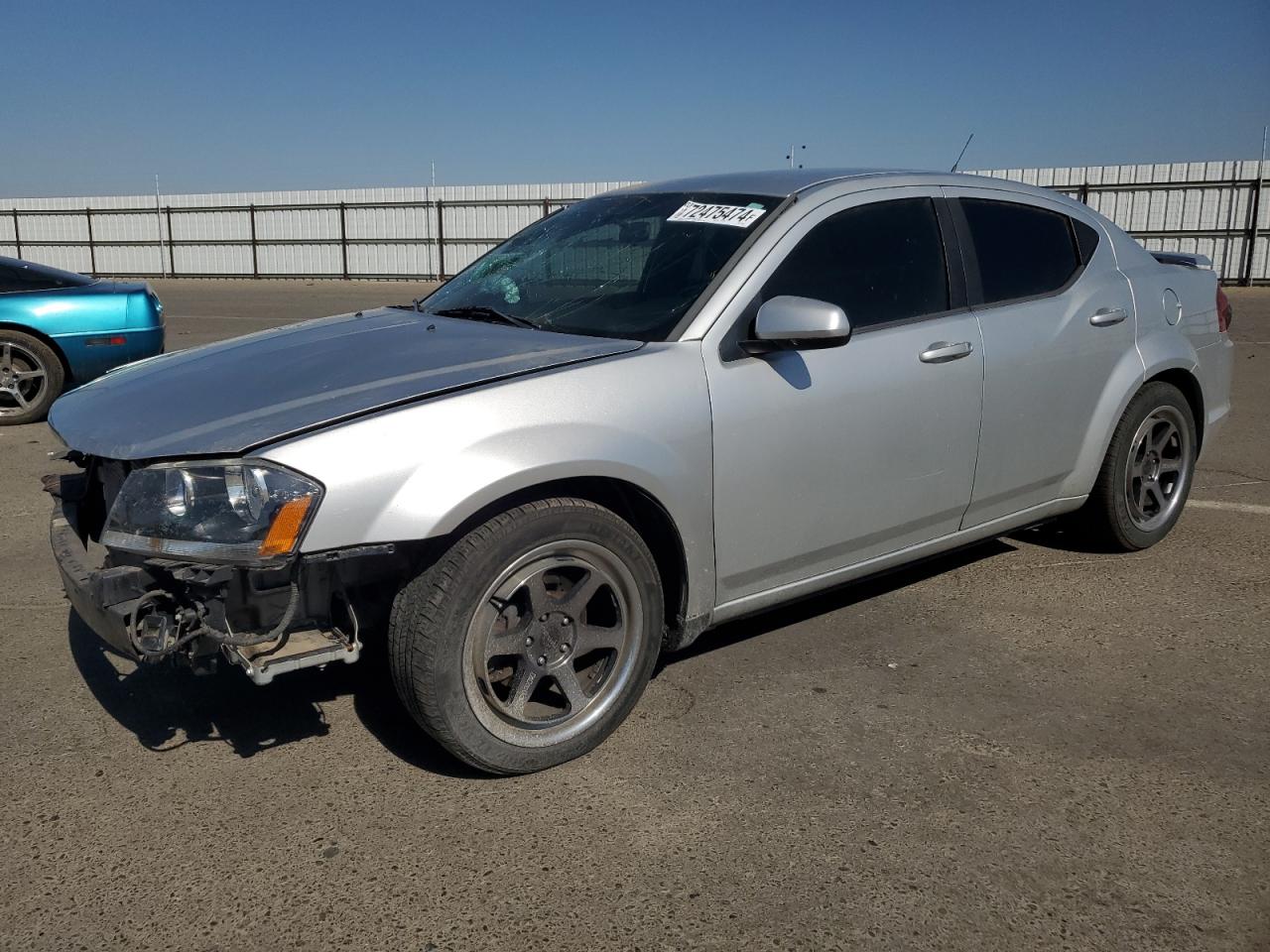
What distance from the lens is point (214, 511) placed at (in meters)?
2.63

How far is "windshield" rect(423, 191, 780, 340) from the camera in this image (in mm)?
3436

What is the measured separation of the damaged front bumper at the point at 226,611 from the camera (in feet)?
8.60

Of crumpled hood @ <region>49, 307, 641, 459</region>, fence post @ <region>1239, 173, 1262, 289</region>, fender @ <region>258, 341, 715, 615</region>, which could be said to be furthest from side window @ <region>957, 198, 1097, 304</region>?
fence post @ <region>1239, 173, 1262, 289</region>

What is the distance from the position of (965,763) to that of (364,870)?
1625 mm

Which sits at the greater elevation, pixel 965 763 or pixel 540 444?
pixel 540 444

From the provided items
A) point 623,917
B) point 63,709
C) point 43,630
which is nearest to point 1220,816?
point 623,917

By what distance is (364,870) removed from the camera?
2.58m

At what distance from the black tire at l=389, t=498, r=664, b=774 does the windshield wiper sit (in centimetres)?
88

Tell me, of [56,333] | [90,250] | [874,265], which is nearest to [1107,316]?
[874,265]

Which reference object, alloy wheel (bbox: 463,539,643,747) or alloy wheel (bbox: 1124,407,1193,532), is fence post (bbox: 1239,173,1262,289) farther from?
alloy wheel (bbox: 463,539,643,747)

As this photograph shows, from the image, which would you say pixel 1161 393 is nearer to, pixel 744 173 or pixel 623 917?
pixel 744 173

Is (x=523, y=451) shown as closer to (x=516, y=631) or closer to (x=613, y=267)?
(x=516, y=631)

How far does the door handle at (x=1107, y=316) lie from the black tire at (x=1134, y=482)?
0.36 metres

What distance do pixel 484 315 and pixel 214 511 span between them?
1.38 metres
